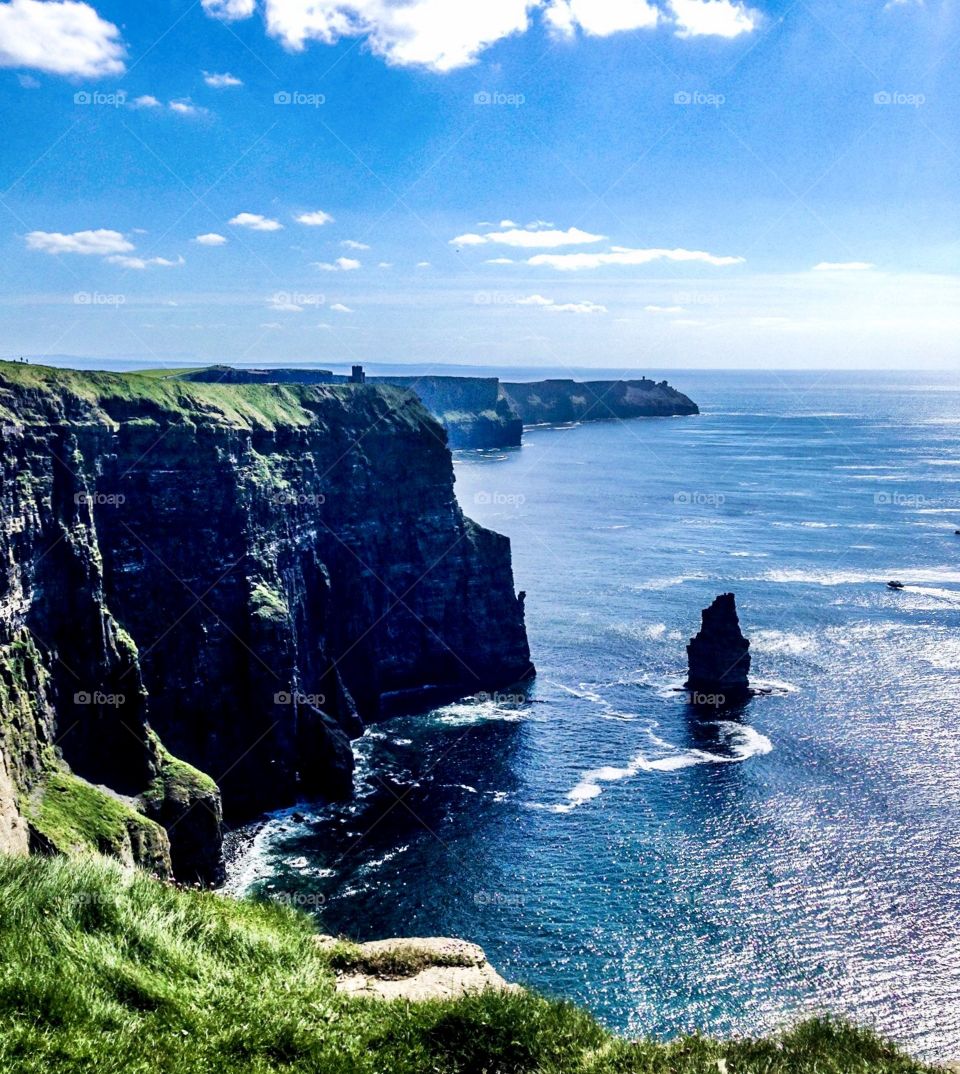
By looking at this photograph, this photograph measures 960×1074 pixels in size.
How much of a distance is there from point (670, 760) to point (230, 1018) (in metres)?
63.0

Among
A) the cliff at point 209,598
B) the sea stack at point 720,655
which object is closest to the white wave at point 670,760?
the sea stack at point 720,655

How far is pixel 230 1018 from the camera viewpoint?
20.5m

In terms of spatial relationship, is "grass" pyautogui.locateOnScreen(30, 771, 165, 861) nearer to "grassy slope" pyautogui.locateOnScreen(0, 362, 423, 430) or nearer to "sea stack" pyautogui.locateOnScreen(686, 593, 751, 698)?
"grassy slope" pyautogui.locateOnScreen(0, 362, 423, 430)

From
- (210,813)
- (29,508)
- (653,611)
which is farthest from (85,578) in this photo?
(653,611)

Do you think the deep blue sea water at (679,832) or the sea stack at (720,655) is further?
the sea stack at (720,655)

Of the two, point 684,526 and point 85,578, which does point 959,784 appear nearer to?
point 85,578

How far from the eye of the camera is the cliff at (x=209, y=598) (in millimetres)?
53688

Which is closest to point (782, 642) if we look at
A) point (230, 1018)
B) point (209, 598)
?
point (209, 598)

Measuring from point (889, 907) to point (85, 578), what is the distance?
52151 mm

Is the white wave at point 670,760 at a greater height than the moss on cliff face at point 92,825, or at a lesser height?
lesser

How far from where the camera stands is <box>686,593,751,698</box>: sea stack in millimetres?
93125

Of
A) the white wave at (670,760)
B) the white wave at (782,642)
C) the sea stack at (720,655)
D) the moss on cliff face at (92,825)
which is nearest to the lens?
the moss on cliff face at (92,825)

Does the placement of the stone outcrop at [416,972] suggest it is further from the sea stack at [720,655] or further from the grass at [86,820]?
the sea stack at [720,655]

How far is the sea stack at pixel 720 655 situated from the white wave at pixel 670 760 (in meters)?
6.83
